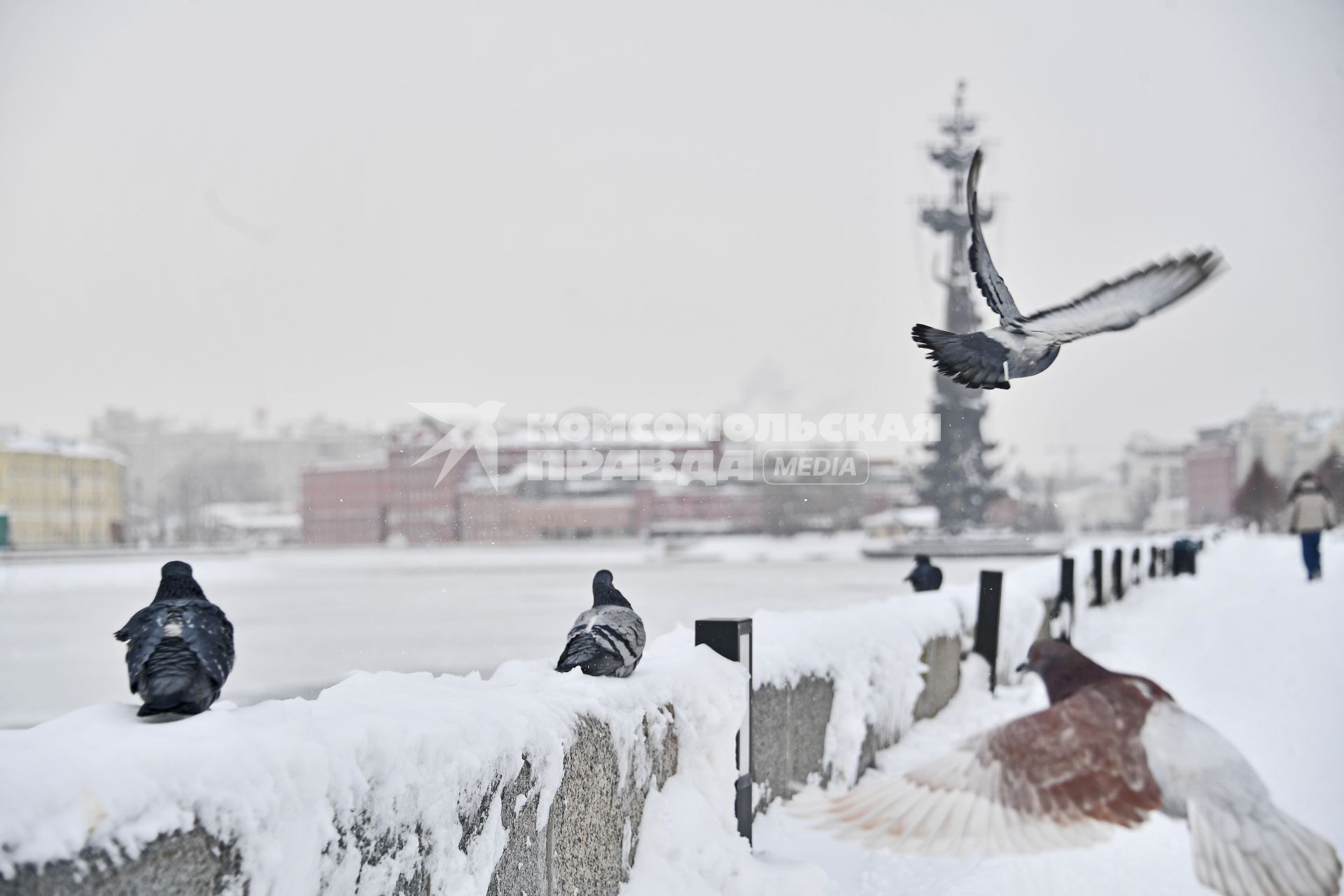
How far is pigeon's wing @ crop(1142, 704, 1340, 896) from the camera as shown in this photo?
3.18 feet

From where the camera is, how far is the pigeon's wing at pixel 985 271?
1.51 m

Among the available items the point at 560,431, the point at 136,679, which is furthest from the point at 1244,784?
the point at 560,431

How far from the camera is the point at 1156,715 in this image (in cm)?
111

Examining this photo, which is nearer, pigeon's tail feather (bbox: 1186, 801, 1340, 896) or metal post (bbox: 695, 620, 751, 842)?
pigeon's tail feather (bbox: 1186, 801, 1340, 896)

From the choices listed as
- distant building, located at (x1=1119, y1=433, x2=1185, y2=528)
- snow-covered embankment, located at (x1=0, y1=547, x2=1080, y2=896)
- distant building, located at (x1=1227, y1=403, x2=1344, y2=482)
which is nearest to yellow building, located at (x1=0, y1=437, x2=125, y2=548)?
distant building, located at (x1=1119, y1=433, x2=1185, y2=528)

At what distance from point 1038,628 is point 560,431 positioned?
10422cm

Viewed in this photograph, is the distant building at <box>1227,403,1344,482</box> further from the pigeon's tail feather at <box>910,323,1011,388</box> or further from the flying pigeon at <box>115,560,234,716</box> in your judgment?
the flying pigeon at <box>115,560,234,716</box>

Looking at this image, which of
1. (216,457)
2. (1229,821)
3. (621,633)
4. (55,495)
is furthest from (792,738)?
(216,457)

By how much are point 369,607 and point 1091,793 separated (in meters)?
25.7

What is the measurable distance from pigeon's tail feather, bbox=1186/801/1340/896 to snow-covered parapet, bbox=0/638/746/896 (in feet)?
4.94

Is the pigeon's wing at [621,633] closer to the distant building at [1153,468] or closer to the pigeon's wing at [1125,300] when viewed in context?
the distant building at [1153,468]

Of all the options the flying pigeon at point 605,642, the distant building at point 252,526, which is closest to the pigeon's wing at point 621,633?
the flying pigeon at point 605,642

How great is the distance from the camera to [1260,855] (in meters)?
1.01

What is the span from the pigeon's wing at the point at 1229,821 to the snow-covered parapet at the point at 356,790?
1.49m
